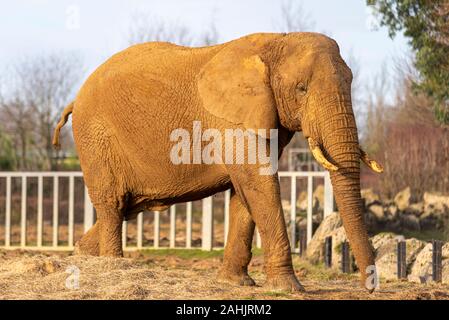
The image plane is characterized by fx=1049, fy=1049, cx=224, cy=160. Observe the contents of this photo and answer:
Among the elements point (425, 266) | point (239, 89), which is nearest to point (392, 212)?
point (425, 266)

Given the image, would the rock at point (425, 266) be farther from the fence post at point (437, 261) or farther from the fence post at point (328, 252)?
the fence post at point (328, 252)

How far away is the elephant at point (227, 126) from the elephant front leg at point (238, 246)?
0.4 inches

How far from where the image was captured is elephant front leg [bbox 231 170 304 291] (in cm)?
1041

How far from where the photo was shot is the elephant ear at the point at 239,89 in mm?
10570

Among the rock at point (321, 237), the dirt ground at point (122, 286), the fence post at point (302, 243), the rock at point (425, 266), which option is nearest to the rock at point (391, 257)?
the rock at point (425, 266)

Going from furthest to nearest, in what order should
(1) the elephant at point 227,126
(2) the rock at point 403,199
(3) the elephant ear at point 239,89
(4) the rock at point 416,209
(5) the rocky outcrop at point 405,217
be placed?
(2) the rock at point 403,199 → (4) the rock at point 416,209 → (5) the rocky outcrop at point 405,217 → (3) the elephant ear at point 239,89 → (1) the elephant at point 227,126

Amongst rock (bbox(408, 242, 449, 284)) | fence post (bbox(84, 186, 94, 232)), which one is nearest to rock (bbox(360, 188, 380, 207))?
fence post (bbox(84, 186, 94, 232))

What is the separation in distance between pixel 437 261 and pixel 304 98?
361 cm

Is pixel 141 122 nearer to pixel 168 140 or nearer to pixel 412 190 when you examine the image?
pixel 168 140

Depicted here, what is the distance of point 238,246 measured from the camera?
1159 centimetres

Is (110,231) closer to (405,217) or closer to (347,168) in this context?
(347,168)

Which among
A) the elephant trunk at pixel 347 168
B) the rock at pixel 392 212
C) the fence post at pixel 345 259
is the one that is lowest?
the fence post at pixel 345 259

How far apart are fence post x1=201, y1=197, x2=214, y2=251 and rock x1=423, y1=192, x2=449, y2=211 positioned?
6335mm

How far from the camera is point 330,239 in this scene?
15844 millimetres
